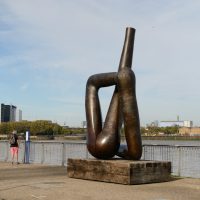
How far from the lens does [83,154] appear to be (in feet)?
65.3

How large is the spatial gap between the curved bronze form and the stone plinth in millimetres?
536

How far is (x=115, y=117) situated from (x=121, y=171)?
2084mm

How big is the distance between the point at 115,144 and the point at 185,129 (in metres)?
157

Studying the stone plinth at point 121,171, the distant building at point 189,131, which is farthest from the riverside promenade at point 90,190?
the distant building at point 189,131

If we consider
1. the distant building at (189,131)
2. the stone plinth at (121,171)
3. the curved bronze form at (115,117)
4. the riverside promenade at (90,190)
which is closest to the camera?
the riverside promenade at (90,190)

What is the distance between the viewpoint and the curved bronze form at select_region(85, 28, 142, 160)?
12859 mm

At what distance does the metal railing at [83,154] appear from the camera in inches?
624

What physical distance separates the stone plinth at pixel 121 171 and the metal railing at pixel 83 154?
2.86 m

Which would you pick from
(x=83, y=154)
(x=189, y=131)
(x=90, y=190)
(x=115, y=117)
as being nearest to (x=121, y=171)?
(x=90, y=190)

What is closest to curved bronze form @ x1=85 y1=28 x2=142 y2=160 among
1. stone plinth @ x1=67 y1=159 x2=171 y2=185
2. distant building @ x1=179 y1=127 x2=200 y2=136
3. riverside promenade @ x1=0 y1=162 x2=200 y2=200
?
stone plinth @ x1=67 y1=159 x2=171 y2=185

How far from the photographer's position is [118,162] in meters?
12.2

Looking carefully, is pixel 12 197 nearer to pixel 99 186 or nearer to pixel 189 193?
pixel 99 186

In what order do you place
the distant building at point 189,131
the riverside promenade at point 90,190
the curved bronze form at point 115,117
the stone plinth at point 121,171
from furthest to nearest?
the distant building at point 189,131 < the curved bronze form at point 115,117 < the stone plinth at point 121,171 < the riverside promenade at point 90,190

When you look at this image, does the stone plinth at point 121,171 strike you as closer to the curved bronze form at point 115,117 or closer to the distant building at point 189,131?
the curved bronze form at point 115,117
